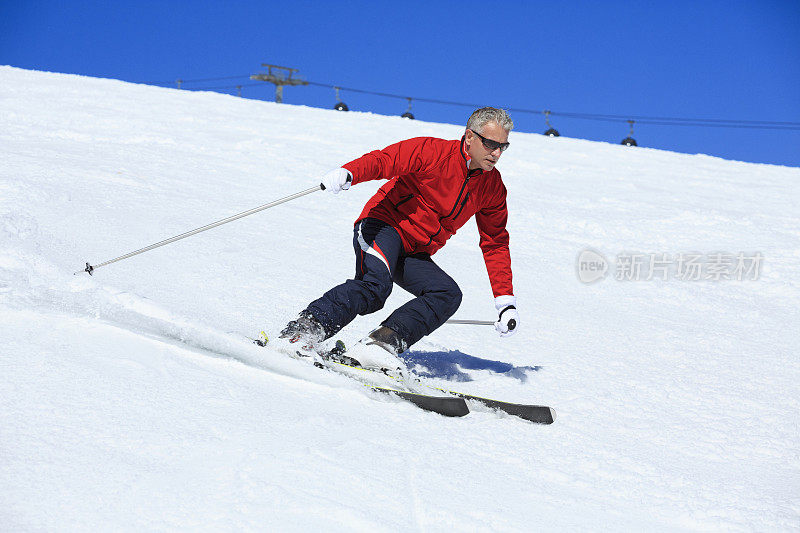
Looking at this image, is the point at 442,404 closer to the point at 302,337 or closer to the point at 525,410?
the point at 525,410

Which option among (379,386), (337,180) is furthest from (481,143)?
(379,386)

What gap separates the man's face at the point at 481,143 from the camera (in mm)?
3039

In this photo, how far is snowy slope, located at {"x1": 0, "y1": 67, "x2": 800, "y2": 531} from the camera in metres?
1.78

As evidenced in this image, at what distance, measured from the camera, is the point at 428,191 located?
318 centimetres

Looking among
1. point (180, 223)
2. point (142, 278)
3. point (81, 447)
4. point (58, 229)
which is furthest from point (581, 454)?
point (180, 223)

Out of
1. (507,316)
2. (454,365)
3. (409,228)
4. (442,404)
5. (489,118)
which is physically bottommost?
(442,404)

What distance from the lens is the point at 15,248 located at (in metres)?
3.94

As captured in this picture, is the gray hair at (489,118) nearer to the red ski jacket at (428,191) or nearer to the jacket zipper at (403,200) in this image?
the red ski jacket at (428,191)

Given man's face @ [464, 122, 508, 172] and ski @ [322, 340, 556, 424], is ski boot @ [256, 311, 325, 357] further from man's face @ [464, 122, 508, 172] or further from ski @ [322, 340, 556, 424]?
man's face @ [464, 122, 508, 172]

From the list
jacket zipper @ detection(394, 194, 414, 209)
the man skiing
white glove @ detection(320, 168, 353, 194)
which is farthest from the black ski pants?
white glove @ detection(320, 168, 353, 194)

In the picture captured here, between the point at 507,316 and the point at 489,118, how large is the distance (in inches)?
41.6

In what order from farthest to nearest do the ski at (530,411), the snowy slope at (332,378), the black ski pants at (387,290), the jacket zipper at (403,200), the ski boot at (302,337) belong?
the jacket zipper at (403,200) < the black ski pants at (387,290) < the ski boot at (302,337) < the ski at (530,411) < the snowy slope at (332,378)

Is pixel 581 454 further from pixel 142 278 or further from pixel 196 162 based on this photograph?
pixel 196 162

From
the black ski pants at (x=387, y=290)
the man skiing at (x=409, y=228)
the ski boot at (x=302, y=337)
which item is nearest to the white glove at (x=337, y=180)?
the man skiing at (x=409, y=228)
